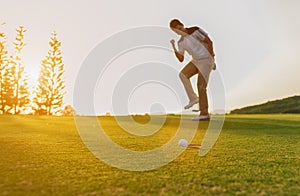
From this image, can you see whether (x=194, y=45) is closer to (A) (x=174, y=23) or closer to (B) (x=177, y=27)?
(B) (x=177, y=27)

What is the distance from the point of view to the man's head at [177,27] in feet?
A: 23.2

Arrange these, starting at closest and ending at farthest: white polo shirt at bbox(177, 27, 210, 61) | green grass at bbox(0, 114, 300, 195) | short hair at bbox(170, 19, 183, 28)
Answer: green grass at bbox(0, 114, 300, 195), white polo shirt at bbox(177, 27, 210, 61), short hair at bbox(170, 19, 183, 28)

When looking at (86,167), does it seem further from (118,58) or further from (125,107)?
(125,107)

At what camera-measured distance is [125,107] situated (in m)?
7.76

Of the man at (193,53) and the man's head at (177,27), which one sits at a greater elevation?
the man's head at (177,27)

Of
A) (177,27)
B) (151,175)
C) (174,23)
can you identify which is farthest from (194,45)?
(151,175)

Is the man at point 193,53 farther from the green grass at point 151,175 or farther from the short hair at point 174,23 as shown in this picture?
the green grass at point 151,175

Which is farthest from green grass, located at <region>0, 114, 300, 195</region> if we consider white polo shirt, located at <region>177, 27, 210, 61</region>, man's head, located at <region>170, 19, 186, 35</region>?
man's head, located at <region>170, 19, 186, 35</region>

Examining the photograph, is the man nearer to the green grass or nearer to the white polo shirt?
the white polo shirt

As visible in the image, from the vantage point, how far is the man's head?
23.2ft

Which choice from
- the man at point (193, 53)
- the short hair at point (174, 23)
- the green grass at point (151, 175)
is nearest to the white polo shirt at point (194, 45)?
the man at point (193, 53)

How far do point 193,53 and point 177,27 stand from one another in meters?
0.65

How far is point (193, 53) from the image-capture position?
278 inches

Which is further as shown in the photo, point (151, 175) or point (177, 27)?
point (177, 27)
